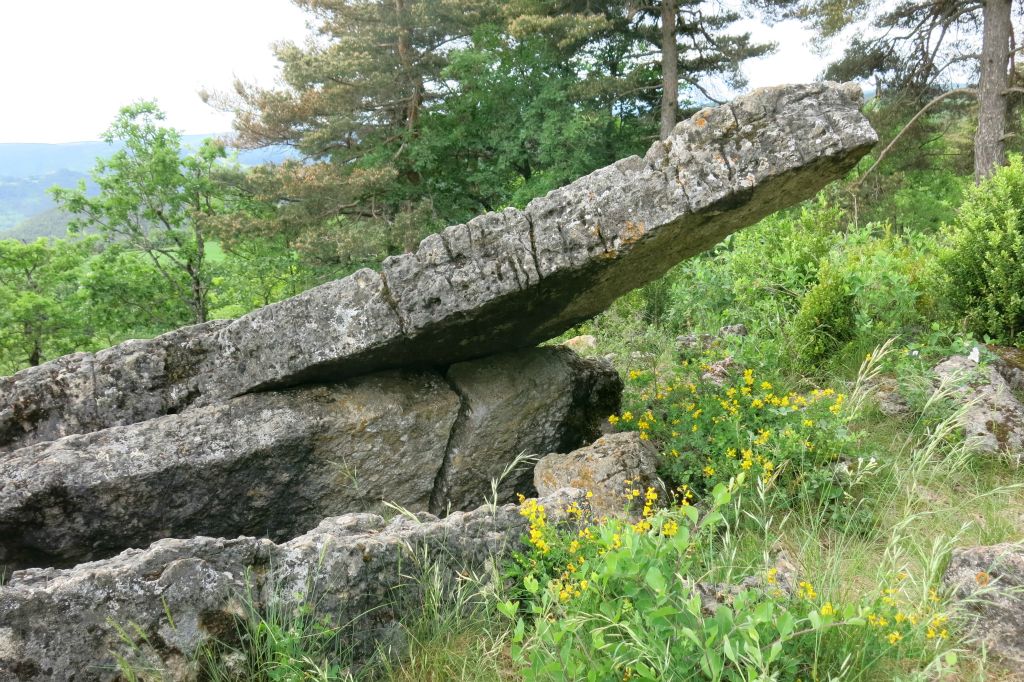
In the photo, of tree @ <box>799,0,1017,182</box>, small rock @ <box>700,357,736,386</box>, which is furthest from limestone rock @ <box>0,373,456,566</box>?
tree @ <box>799,0,1017,182</box>

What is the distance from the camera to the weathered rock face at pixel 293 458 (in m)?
4.46

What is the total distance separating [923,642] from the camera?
8.73 ft

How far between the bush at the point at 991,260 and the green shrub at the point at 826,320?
88cm

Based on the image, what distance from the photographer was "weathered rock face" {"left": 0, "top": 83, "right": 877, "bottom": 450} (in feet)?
14.6

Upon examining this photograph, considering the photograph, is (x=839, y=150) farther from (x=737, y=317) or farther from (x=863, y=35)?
(x=863, y=35)

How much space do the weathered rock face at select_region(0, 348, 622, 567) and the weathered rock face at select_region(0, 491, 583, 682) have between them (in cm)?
125

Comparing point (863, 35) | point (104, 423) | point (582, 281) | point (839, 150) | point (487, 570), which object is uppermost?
point (863, 35)

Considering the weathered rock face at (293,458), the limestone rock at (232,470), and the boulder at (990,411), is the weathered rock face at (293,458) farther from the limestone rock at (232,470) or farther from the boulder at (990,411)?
the boulder at (990,411)

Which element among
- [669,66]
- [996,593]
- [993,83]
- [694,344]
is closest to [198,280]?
[669,66]

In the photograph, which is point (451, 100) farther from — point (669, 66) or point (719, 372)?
point (719, 372)

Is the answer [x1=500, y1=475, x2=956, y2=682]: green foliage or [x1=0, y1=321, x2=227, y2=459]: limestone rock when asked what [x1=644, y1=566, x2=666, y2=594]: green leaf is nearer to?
[x1=500, y1=475, x2=956, y2=682]: green foliage

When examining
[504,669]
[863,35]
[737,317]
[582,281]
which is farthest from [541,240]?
[863,35]

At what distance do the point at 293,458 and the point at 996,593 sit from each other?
4.16 m

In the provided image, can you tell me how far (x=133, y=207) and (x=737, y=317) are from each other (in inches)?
949
